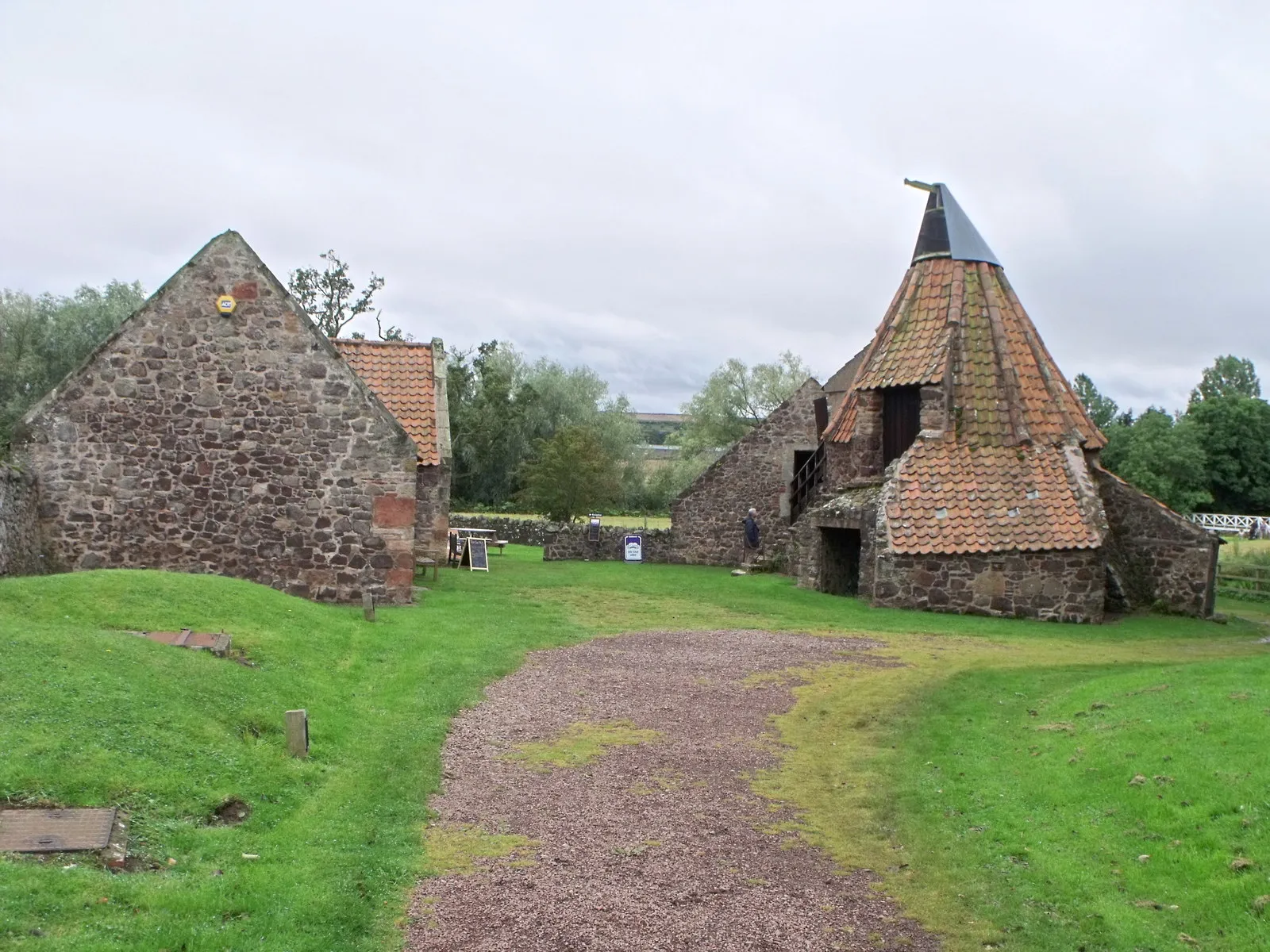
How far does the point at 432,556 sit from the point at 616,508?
128ft

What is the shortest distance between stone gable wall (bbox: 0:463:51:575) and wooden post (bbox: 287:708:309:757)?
1066 cm

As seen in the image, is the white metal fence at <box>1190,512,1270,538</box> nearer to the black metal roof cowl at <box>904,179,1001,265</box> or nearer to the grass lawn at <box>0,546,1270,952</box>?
the black metal roof cowl at <box>904,179,1001,265</box>

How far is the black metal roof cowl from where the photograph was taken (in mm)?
27656

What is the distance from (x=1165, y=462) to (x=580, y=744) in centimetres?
6472

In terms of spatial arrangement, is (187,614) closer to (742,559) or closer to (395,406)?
(395,406)

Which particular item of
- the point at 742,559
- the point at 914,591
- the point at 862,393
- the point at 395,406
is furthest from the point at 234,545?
the point at 742,559

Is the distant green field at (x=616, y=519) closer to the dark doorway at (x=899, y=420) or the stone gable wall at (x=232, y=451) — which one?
the dark doorway at (x=899, y=420)

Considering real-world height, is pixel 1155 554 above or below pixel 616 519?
below

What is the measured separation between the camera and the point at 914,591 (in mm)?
23562

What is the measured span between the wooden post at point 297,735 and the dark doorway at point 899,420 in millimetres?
19134

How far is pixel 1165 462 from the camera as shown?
223ft

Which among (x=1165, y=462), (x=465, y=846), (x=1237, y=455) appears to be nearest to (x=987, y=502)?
(x=465, y=846)

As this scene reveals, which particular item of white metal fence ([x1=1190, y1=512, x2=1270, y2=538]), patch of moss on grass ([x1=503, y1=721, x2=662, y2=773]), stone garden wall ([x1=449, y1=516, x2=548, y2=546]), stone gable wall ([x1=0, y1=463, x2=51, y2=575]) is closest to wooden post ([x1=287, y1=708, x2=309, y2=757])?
patch of moss on grass ([x1=503, y1=721, x2=662, y2=773])

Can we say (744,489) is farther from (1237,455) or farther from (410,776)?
(1237,455)
